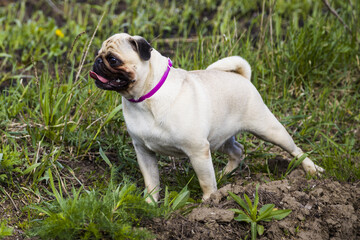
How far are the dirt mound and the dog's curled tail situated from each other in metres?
0.99

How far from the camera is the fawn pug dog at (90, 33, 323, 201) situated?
343cm

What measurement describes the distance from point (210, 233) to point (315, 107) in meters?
2.74

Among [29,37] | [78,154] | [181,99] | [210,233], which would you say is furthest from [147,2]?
[210,233]

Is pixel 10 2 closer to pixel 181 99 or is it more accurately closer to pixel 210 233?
pixel 181 99

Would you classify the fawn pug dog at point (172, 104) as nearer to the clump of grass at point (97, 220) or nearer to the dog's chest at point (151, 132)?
the dog's chest at point (151, 132)

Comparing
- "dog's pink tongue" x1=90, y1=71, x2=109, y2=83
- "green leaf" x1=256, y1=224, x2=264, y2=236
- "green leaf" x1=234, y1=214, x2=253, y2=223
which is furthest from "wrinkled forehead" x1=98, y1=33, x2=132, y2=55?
"green leaf" x1=256, y1=224, x2=264, y2=236

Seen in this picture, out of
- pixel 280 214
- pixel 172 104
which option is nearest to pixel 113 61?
pixel 172 104

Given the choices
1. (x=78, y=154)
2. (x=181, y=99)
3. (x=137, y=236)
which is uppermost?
(x=181, y=99)

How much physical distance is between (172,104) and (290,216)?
42.3 inches

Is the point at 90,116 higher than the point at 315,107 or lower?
higher

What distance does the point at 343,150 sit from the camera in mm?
4762

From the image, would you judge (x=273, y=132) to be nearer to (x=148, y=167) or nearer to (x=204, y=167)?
(x=204, y=167)

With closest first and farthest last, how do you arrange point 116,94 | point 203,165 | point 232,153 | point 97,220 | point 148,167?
point 97,220 < point 203,165 < point 148,167 < point 232,153 < point 116,94

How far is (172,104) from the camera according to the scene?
3568mm
